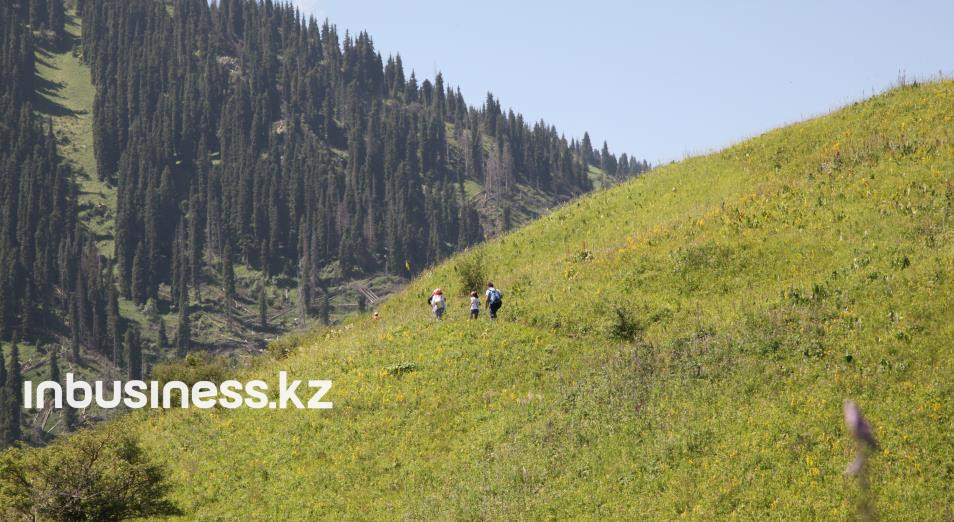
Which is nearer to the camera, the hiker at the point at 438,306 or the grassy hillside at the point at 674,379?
the grassy hillside at the point at 674,379

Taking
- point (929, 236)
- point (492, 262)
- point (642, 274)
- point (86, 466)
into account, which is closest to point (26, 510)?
point (86, 466)

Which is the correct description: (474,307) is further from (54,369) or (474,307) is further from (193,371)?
(54,369)

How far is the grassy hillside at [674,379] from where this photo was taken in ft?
77.6

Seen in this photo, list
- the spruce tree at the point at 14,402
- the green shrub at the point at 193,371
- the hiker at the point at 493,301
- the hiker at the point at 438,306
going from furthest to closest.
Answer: the spruce tree at the point at 14,402
the green shrub at the point at 193,371
the hiker at the point at 438,306
the hiker at the point at 493,301

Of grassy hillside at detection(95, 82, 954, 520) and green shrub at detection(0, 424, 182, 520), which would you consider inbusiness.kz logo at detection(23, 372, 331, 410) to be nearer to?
grassy hillside at detection(95, 82, 954, 520)

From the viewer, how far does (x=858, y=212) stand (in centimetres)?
3697

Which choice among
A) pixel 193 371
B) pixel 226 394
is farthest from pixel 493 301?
pixel 193 371

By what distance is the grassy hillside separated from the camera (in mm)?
23656

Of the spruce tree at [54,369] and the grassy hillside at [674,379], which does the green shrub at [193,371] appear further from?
the spruce tree at [54,369]

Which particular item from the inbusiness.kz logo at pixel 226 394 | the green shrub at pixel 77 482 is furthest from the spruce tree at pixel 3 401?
the green shrub at pixel 77 482

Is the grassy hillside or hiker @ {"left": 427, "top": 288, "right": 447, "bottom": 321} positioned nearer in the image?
the grassy hillside

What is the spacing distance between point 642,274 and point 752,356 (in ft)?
33.4

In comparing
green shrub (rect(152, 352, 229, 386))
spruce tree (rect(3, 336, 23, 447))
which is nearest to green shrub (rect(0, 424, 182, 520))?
green shrub (rect(152, 352, 229, 386))

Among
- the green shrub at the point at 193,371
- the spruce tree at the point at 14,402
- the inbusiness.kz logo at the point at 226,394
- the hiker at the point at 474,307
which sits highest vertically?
the hiker at the point at 474,307
